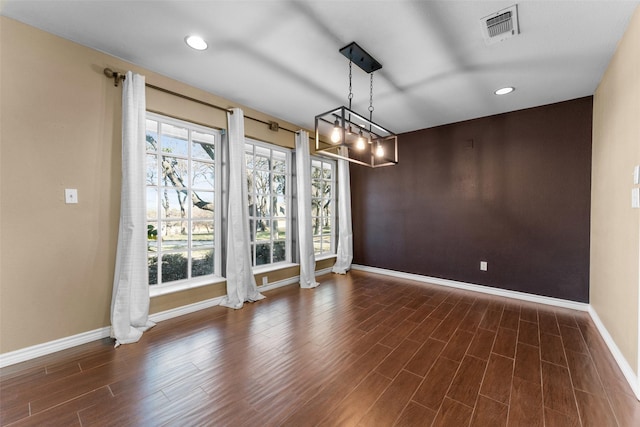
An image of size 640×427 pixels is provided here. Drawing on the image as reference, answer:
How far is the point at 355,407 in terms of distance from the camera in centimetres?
160

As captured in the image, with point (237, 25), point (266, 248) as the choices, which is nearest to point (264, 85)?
point (237, 25)

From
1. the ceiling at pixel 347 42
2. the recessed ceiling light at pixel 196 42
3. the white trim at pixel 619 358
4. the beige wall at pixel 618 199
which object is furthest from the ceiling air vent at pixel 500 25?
the white trim at pixel 619 358

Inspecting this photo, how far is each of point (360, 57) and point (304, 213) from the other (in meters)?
2.40

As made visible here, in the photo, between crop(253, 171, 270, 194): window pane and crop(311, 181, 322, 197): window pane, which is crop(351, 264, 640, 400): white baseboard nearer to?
crop(311, 181, 322, 197): window pane

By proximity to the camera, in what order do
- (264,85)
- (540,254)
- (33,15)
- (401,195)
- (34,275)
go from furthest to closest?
1. (401,195)
2. (540,254)
3. (264,85)
4. (34,275)
5. (33,15)

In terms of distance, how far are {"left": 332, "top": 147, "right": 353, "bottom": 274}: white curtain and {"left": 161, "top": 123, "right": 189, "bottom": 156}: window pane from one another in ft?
9.28

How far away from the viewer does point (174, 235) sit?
3072 mm

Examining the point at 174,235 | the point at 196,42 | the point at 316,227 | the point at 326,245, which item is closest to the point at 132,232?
the point at 174,235

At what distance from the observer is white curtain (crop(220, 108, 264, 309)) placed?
326cm

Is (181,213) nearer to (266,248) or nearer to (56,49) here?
(266,248)

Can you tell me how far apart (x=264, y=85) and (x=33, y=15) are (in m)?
1.86

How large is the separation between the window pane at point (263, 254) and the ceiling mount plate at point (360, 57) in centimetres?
280

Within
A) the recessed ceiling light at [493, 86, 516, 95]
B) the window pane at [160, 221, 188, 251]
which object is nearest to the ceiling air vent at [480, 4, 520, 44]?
the recessed ceiling light at [493, 86, 516, 95]

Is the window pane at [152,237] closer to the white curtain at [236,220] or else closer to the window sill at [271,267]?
the white curtain at [236,220]
